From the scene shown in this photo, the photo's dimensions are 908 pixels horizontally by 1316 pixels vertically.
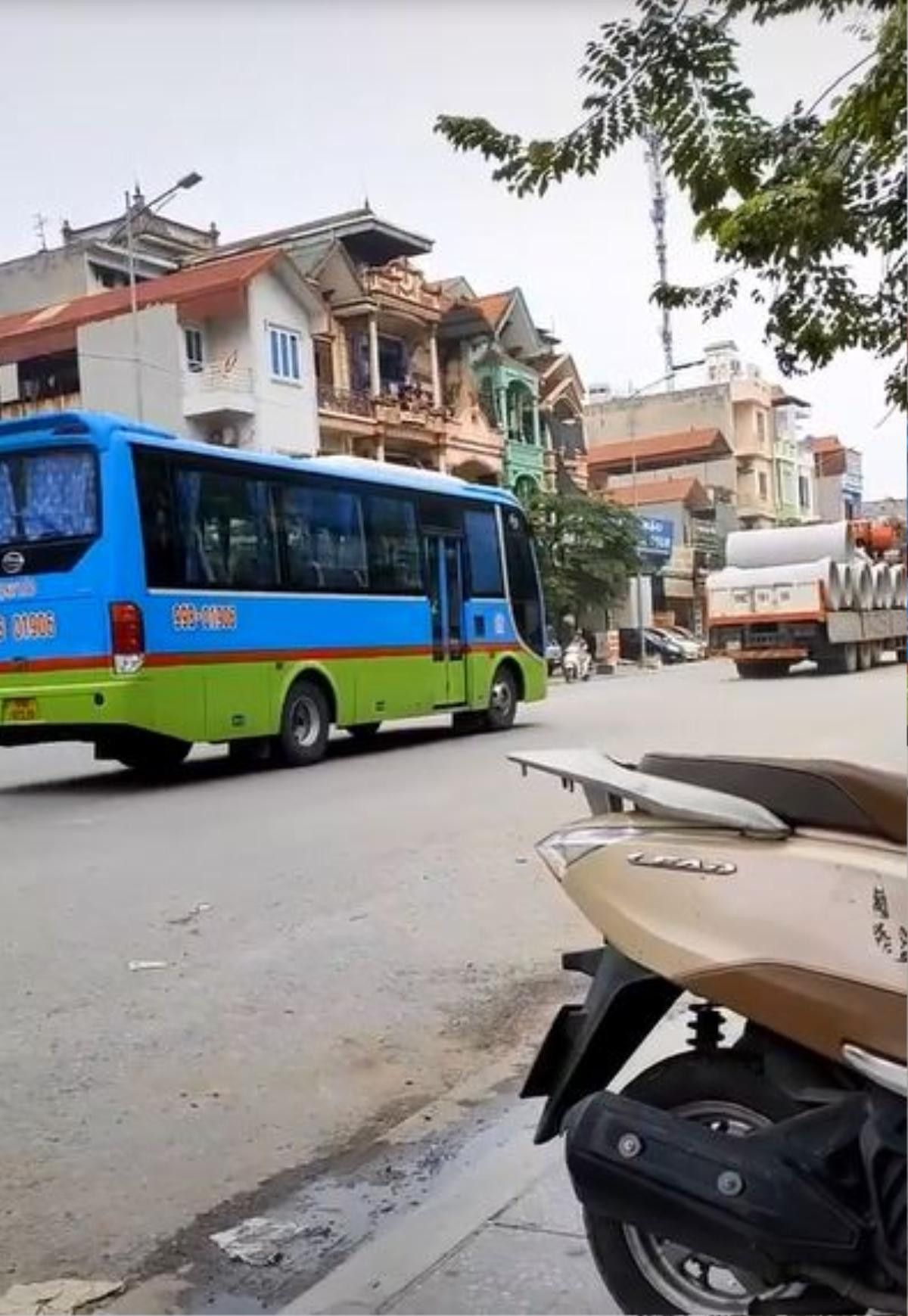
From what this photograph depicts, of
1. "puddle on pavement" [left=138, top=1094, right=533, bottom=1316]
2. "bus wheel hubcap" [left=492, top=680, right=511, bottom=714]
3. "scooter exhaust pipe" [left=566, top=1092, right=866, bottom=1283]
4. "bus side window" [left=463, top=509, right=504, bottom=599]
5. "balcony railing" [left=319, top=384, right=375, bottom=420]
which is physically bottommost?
"puddle on pavement" [left=138, top=1094, right=533, bottom=1316]

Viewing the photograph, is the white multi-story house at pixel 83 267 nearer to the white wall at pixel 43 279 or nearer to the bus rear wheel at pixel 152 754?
the white wall at pixel 43 279

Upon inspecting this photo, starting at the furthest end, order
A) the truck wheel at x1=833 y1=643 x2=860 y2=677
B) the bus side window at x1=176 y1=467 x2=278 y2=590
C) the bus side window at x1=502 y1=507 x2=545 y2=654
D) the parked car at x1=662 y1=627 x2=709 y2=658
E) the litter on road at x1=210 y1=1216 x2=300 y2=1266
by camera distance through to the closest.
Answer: the parked car at x1=662 y1=627 x2=709 y2=658, the truck wheel at x1=833 y1=643 x2=860 y2=677, the bus side window at x1=502 y1=507 x2=545 y2=654, the bus side window at x1=176 y1=467 x2=278 y2=590, the litter on road at x1=210 y1=1216 x2=300 y2=1266

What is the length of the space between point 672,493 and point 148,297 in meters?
24.9

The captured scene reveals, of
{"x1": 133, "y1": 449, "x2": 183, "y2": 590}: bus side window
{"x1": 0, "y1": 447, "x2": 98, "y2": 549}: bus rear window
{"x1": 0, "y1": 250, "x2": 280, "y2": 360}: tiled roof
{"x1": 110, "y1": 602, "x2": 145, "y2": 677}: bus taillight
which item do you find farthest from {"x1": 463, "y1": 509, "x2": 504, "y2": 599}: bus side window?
{"x1": 0, "y1": 250, "x2": 280, "y2": 360}: tiled roof

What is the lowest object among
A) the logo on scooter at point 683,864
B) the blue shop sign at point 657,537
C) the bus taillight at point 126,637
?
the logo on scooter at point 683,864

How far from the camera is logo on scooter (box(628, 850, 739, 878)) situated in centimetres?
234

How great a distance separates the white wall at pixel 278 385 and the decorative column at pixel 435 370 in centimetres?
371

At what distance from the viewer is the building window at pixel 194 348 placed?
85.8 ft

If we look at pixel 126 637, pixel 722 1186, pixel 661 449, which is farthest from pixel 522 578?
pixel 661 449

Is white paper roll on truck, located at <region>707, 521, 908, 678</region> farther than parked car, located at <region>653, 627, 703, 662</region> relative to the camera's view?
No

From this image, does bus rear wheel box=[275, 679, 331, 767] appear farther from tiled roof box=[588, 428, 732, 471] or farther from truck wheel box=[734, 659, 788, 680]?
tiled roof box=[588, 428, 732, 471]

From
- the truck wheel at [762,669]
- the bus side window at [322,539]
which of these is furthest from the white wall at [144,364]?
the bus side window at [322,539]

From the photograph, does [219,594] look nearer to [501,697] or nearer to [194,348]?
[501,697]

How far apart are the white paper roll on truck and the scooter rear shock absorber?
2268cm
